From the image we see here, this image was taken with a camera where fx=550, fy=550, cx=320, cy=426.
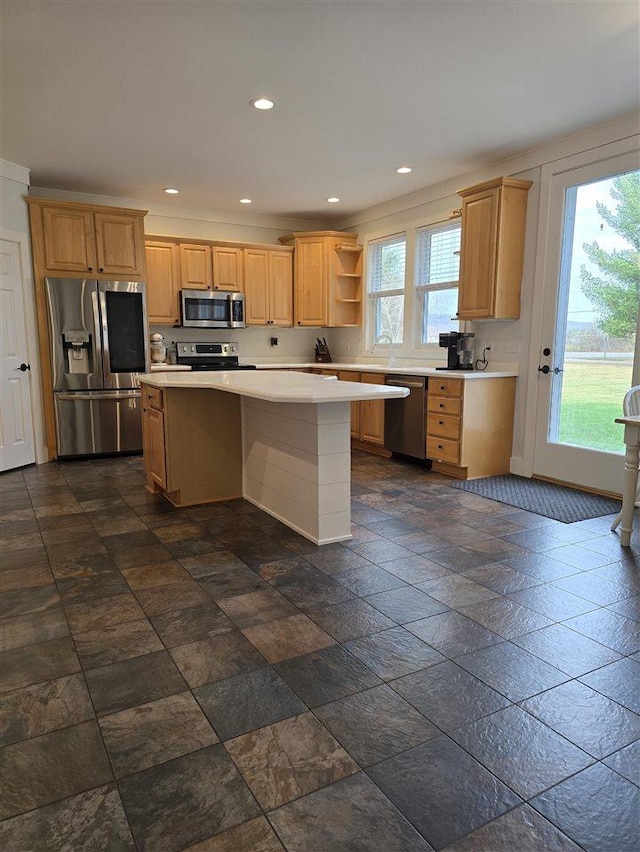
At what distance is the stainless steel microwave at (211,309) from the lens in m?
6.17

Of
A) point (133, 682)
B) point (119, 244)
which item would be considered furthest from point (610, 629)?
point (119, 244)

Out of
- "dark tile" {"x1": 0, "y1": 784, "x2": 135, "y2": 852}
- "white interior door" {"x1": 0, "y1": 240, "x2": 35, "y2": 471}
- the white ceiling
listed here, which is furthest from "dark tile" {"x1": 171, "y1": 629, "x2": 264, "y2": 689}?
"white interior door" {"x1": 0, "y1": 240, "x2": 35, "y2": 471}

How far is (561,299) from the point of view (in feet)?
14.2

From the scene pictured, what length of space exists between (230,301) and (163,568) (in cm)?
418

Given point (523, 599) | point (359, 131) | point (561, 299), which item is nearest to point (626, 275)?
point (561, 299)

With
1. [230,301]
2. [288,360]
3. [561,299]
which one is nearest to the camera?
[561,299]

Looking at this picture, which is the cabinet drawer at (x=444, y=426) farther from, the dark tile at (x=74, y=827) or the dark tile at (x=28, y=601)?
the dark tile at (x=74, y=827)

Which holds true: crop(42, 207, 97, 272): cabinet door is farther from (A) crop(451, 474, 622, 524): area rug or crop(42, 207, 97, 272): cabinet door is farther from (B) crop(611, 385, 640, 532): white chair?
(B) crop(611, 385, 640, 532): white chair

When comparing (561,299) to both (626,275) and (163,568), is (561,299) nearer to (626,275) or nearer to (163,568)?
(626,275)

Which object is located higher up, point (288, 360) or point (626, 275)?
point (626, 275)

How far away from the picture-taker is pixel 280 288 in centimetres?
679

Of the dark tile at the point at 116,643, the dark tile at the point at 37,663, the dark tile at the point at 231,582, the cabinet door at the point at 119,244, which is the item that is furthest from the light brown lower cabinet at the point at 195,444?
the cabinet door at the point at 119,244

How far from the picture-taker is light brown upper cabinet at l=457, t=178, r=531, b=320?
4.46 meters

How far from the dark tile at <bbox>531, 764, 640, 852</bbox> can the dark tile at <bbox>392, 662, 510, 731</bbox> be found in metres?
0.32
